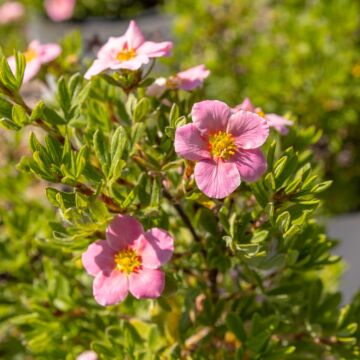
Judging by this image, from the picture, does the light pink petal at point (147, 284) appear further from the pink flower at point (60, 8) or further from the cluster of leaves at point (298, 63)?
the pink flower at point (60, 8)

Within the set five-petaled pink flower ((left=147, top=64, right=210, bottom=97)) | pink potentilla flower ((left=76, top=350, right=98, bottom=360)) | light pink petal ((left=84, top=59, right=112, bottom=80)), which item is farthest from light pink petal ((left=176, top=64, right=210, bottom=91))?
pink potentilla flower ((left=76, top=350, right=98, bottom=360))

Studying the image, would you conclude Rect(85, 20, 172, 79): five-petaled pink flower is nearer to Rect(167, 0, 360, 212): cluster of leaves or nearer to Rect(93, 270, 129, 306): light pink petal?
Rect(93, 270, 129, 306): light pink petal

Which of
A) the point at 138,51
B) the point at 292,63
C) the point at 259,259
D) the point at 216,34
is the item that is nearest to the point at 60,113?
the point at 138,51

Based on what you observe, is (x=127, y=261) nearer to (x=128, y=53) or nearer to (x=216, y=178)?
(x=216, y=178)

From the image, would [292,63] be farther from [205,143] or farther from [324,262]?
[205,143]

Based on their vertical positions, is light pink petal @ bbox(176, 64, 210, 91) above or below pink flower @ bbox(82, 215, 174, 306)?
above

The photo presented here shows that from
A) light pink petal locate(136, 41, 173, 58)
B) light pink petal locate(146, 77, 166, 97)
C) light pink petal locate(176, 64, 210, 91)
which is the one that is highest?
light pink petal locate(136, 41, 173, 58)
